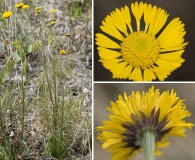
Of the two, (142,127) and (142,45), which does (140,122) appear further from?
(142,45)

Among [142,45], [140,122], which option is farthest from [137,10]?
[140,122]

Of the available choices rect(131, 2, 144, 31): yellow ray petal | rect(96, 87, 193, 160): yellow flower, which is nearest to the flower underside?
rect(96, 87, 193, 160): yellow flower

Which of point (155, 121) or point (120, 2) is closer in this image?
point (155, 121)

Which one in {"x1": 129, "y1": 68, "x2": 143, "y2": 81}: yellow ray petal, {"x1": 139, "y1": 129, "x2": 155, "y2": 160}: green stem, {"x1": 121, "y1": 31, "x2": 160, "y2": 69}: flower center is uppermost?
{"x1": 121, "y1": 31, "x2": 160, "y2": 69}: flower center

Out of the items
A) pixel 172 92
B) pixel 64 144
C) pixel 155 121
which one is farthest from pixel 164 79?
pixel 64 144

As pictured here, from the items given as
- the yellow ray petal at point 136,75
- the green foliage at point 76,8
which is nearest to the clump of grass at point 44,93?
the green foliage at point 76,8

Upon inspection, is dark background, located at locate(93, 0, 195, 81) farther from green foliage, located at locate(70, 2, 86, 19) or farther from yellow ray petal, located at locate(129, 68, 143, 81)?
green foliage, located at locate(70, 2, 86, 19)

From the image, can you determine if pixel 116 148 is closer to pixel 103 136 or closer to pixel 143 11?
pixel 103 136

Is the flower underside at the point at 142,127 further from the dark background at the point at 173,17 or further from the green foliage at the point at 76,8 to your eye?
the green foliage at the point at 76,8
